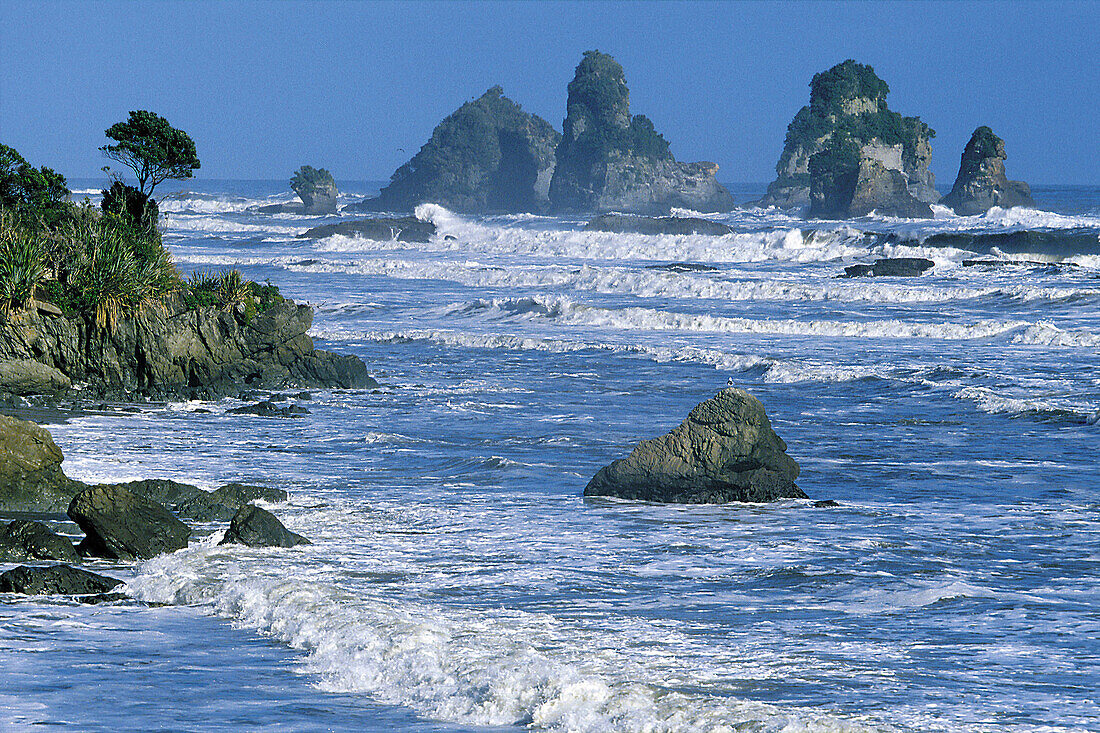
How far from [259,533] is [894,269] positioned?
4613cm

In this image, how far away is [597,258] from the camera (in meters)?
72.8

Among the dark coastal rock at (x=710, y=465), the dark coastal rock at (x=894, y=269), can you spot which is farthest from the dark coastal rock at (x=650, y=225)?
the dark coastal rock at (x=710, y=465)

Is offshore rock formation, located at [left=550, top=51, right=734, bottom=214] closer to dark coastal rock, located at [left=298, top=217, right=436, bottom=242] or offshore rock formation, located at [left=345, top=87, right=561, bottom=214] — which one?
offshore rock formation, located at [left=345, top=87, right=561, bottom=214]

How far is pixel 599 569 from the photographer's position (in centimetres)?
1117

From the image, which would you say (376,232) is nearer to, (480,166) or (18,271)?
(18,271)

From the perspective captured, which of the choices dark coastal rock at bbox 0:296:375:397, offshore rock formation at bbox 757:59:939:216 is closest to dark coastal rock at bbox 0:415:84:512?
dark coastal rock at bbox 0:296:375:397

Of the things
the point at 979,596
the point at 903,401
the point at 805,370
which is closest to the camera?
the point at 979,596

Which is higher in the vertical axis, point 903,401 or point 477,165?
point 477,165

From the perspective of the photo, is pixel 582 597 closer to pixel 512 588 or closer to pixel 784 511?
pixel 512 588

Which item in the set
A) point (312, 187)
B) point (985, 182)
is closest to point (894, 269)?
point (985, 182)

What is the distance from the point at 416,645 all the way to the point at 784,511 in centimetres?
607

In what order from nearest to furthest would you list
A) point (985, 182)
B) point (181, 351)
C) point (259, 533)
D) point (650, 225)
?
point (259, 533), point (181, 351), point (650, 225), point (985, 182)

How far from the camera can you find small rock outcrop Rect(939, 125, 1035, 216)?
109 m

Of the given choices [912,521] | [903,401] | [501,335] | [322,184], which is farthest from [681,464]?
[322,184]
